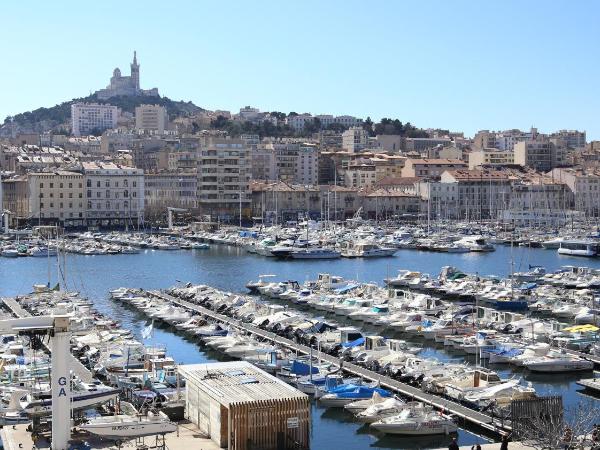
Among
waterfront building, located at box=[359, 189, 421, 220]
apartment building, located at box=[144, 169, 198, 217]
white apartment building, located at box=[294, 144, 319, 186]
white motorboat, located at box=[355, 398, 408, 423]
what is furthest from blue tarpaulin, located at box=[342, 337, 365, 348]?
white apartment building, located at box=[294, 144, 319, 186]

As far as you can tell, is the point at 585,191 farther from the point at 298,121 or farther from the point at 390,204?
the point at 298,121

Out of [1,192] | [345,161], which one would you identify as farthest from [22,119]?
[1,192]

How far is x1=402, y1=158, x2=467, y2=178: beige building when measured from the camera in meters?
91.0

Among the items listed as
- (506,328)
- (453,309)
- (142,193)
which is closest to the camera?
(506,328)

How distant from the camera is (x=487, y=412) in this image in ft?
54.5

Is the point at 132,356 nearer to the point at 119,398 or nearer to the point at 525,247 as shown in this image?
the point at 119,398

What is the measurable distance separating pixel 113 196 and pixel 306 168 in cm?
2886

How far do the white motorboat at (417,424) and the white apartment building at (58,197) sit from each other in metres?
57.5

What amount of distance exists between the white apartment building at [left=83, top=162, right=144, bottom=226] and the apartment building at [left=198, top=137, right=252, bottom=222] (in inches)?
207

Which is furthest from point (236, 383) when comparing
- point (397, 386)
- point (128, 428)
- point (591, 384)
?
point (591, 384)

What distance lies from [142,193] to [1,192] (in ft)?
33.7

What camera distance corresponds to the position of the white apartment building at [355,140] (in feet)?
383

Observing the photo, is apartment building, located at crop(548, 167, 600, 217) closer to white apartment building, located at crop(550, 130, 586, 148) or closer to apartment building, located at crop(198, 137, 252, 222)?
apartment building, located at crop(198, 137, 252, 222)

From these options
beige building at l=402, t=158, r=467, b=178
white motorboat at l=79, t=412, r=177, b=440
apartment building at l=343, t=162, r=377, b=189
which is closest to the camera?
white motorboat at l=79, t=412, r=177, b=440
